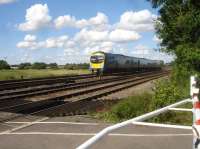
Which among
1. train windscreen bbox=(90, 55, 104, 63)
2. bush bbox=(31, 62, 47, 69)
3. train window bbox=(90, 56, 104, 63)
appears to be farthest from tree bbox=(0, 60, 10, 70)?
train window bbox=(90, 56, 104, 63)

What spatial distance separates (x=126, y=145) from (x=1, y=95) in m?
19.7

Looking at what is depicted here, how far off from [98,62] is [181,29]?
115 ft

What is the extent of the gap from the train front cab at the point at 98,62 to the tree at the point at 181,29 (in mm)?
32629

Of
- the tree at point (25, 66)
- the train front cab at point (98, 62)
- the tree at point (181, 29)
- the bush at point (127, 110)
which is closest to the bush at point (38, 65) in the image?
the tree at point (25, 66)

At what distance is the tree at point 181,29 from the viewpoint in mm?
21500

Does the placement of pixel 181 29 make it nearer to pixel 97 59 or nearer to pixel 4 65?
pixel 97 59

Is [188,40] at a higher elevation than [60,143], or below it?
higher

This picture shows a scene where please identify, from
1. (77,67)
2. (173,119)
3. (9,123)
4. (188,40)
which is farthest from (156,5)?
(77,67)

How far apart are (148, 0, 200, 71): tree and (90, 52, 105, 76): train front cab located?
32629 millimetres

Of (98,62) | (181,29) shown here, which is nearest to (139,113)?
(181,29)

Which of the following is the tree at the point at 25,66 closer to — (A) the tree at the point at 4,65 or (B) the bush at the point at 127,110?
(A) the tree at the point at 4,65

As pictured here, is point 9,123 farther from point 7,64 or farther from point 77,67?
point 77,67

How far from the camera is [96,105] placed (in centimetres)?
2197

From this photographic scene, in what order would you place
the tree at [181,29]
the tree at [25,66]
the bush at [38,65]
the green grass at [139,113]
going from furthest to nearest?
the bush at [38,65], the tree at [25,66], the tree at [181,29], the green grass at [139,113]
